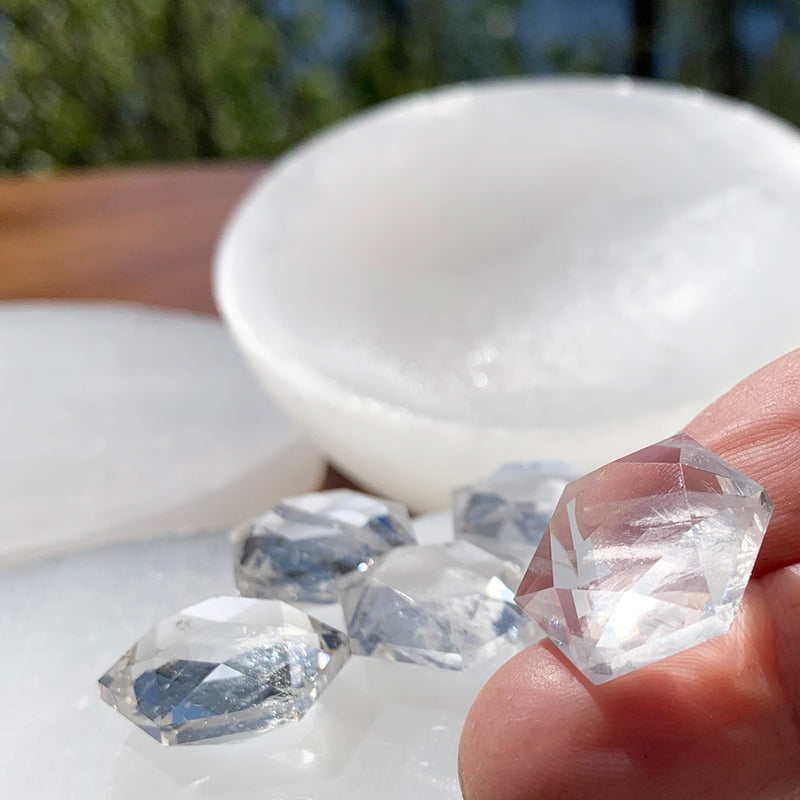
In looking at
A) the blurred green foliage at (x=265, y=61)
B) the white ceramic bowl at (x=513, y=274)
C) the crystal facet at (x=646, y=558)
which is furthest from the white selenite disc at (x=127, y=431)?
the blurred green foliage at (x=265, y=61)

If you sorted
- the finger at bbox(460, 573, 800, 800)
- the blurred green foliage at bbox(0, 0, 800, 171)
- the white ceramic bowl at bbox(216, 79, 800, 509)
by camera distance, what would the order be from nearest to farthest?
the finger at bbox(460, 573, 800, 800)
the white ceramic bowl at bbox(216, 79, 800, 509)
the blurred green foliage at bbox(0, 0, 800, 171)

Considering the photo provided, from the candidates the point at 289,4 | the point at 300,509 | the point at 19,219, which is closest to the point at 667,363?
the point at 300,509

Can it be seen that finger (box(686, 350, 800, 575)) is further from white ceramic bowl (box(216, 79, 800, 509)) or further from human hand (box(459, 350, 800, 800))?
white ceramic bowl (box(216, 79, 800, 509))

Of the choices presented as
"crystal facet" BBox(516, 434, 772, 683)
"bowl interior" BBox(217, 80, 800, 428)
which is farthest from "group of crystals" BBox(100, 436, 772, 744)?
"bowl interior" BBox(217, 80, 800, 428)

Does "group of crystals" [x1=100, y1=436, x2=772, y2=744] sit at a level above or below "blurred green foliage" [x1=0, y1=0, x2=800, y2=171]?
above

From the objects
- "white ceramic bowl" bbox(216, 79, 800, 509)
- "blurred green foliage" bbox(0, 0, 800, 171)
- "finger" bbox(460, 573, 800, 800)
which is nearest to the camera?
"finger" bbox(460, 573, 800, 800)

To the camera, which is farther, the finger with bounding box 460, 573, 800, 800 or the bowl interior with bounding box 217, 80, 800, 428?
the bowl interior with bounding box 217, 80, 800, 428

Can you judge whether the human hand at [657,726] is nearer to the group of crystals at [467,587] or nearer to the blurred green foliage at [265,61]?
the group of crystals at [467,587]

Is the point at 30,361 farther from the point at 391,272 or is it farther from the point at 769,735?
the point at 769,735
